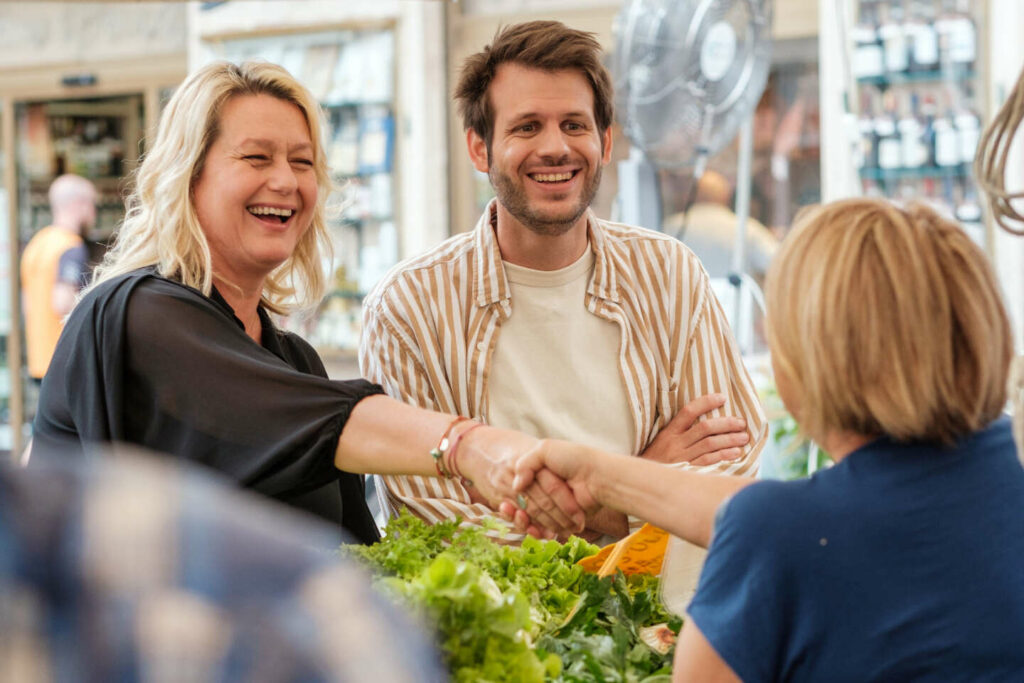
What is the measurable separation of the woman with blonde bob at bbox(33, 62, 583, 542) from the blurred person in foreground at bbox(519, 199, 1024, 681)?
2.16 feet

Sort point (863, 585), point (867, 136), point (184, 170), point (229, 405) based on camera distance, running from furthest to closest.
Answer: point (867, 136)
point (184, 170)
point (229, 405)
point (863, 585)

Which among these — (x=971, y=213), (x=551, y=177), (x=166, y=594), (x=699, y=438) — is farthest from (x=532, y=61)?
(x=971, y=213)

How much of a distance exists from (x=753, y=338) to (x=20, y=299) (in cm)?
564

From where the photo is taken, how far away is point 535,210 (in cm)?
272

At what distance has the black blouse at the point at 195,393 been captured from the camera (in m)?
2.04

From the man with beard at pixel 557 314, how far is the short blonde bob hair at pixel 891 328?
1.25 meters

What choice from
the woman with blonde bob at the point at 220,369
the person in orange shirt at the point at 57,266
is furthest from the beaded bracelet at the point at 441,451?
the person in orange shirt at the point at 57,266

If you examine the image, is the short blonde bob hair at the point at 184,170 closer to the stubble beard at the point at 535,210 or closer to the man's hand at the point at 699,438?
the stubble beard at the point at 535,210

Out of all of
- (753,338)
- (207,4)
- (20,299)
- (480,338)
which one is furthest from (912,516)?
(20,299)

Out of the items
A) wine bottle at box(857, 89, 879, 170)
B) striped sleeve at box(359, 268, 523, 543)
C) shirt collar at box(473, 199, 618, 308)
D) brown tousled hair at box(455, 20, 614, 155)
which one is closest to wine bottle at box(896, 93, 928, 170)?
wine bottle at box(857, 89, 879, 170)

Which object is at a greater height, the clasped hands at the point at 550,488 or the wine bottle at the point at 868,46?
the wine bottle at the point at 868,46

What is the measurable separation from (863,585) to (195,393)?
4.03 ft

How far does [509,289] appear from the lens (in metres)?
2.76

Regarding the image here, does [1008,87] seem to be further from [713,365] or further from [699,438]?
[699,438]
